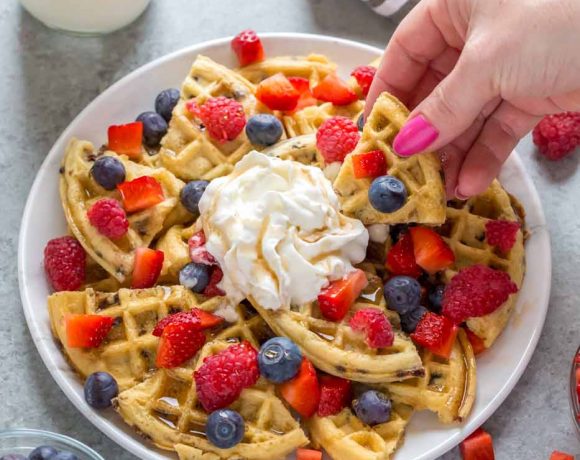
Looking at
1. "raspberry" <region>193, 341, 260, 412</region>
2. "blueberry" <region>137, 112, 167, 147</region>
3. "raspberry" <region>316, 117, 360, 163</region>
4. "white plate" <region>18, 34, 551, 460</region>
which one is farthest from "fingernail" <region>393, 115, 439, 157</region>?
"blueberry" <region>137, 112, 167, 147</region>

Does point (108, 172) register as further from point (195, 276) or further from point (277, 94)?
point (277, 94)

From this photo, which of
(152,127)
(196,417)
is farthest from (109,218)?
A: (196,417)

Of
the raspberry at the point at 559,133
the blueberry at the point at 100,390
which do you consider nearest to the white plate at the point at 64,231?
the blueberry at the point at 100,390

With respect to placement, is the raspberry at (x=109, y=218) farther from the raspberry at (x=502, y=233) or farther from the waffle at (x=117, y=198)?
the raspberry at (x=502, y=233)

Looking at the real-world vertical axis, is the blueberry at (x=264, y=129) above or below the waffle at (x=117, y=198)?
above

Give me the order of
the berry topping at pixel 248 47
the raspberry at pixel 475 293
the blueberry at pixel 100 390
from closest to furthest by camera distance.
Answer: the blueberry at pixel 100 390 < the raspberry at pixel 475 293 < the berry topping at pixel 248 47

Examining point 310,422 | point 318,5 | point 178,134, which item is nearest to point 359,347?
point 310,422

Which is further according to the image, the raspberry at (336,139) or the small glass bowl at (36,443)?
the raspberry at (336,139)

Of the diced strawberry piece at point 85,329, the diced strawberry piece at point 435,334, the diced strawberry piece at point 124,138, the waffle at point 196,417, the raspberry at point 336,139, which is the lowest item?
the waffle at point 196,417
